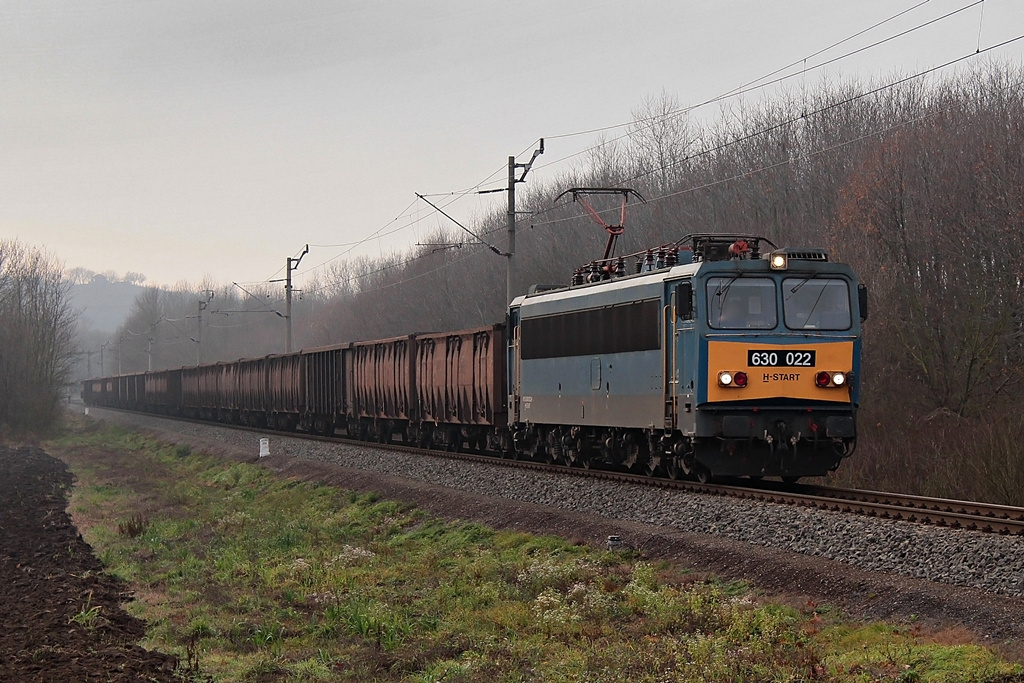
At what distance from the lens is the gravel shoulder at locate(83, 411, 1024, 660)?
366 inches

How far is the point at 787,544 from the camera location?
39.9 feet

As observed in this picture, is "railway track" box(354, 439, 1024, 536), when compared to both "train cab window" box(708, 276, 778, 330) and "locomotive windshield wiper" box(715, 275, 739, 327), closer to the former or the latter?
"train cab window" box(708, 276, 778, 330)

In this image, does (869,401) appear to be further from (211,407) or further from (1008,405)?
(211,407)

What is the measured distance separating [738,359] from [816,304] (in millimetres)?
1579

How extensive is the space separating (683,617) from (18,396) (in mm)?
56693

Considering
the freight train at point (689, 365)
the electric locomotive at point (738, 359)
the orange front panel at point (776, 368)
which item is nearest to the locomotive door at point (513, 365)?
the freight train at point (689, 365)

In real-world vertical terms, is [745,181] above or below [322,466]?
above

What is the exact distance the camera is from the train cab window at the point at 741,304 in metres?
15.8

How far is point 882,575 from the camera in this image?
10.5m

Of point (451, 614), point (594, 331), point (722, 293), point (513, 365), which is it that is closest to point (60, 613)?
point (451, 614)

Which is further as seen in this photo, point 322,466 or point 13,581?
point 322,466

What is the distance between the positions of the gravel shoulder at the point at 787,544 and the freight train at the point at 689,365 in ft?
3.91

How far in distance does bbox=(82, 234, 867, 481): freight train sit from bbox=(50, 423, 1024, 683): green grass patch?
10.1ft

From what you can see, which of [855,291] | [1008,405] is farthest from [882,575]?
[1008,405]
